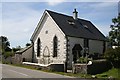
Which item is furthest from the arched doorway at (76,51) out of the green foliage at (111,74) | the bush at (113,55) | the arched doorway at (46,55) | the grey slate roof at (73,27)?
the green foliage at (111,74)

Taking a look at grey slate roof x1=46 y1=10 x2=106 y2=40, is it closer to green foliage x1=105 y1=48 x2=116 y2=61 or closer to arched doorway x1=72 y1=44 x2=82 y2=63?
arched doorway x1=72 y1=44 x2=82 y2=63

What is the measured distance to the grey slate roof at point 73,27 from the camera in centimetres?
3704

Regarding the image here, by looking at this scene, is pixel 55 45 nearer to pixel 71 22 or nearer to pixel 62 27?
pixel 62 27

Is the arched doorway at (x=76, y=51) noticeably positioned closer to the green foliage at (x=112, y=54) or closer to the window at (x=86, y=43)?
the window at (x=86, y=43)

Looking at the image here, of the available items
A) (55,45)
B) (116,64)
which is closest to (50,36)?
(55,45)

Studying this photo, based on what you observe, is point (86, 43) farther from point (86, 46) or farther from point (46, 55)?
point (46, 55)

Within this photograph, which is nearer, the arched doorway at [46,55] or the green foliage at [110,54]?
the green foliage at [110,54]

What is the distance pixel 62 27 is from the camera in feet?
120

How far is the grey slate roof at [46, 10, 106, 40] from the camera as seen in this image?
37.0 m

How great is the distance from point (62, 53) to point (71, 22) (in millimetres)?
6850

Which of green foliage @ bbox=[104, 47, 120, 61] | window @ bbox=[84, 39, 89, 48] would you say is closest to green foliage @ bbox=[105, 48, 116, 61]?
green foliage @ bbox=[104, 47, 120, 61]

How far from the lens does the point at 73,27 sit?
3947 centimetres

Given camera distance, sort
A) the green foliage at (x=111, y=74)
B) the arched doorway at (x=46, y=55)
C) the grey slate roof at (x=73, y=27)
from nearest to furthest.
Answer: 1. the green foliage at (x=111, y=74)
2. the grey slate roof at (x=73, y=27)
3. the arched doorway at (x=46, y=55)

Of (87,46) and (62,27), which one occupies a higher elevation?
(62,27)
